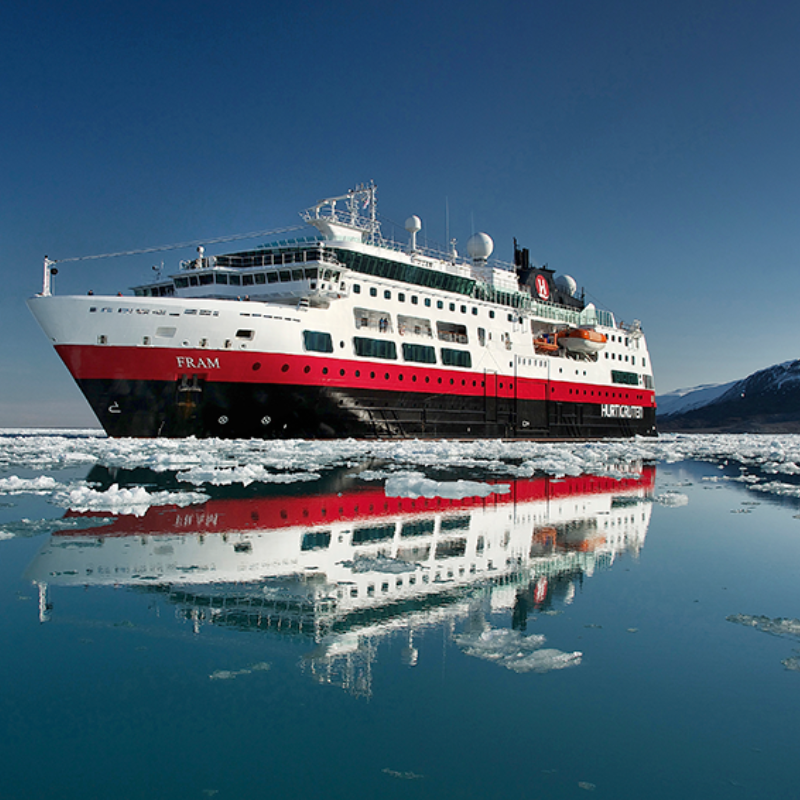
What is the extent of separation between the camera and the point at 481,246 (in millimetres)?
40500

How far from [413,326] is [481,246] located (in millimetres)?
10832

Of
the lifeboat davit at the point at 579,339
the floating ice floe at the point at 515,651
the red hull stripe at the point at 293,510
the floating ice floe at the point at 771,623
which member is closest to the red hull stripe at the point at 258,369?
the lifeboat davit at the point at 579,339

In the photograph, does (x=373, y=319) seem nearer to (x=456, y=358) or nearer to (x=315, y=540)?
(x=456, y=358)

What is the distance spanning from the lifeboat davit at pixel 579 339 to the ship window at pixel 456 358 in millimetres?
11652

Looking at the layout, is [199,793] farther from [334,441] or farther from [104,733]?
[334,441]

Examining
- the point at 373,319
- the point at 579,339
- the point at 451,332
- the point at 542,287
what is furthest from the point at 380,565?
the point at 542,287

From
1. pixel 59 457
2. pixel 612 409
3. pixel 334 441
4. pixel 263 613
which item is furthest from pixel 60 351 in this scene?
pixel 612 409

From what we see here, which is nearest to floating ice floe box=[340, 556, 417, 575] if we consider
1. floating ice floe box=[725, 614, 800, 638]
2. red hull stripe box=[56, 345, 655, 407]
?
floating ice floe box=[725, 614, 800, 638]

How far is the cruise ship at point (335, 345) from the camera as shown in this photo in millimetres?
24547

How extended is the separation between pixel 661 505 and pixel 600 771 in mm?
11128

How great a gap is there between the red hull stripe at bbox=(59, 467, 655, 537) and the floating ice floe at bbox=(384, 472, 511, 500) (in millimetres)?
136

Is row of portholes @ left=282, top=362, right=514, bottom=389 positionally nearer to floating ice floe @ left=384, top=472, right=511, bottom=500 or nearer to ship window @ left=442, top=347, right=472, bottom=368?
ship window @ left=442, top=347, right=472, bottom=368

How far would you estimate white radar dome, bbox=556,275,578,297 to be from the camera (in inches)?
1906

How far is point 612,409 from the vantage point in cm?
4653
